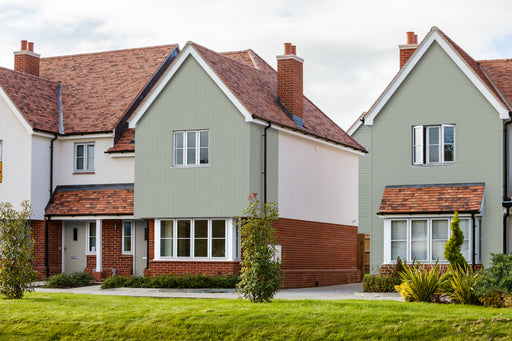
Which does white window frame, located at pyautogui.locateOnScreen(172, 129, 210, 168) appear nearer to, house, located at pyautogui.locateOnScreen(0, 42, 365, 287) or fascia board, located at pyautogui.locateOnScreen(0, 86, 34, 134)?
house, located at pyautogui.locateOnScreen(0, 42, 365, 287)

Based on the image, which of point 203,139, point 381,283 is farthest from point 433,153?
point 203,139

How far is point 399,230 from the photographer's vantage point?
101 ft

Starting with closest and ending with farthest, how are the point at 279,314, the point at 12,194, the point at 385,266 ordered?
the point at 279,314, the point at 385,266, the point at 12,194

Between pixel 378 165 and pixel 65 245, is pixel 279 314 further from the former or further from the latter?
pixel 65 245

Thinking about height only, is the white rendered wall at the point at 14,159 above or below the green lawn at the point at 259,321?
above

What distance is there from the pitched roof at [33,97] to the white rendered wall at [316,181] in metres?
10.8

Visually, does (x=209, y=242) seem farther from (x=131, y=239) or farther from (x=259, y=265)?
(x=259, y=265)

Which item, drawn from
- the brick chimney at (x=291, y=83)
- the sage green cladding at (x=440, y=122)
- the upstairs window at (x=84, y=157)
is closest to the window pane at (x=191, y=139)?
the brick chimney at (x=291, y=83)

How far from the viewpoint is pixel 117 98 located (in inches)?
1575

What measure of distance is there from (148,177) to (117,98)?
265 inches

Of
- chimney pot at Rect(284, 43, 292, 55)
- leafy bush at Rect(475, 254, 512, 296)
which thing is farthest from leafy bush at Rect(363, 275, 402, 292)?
chimney pot at Rect(284, 43, 292, 55)

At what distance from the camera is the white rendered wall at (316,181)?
35.2m

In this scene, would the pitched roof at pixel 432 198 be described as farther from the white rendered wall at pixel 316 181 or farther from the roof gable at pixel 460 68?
the white rendered wall at pixel 316 181

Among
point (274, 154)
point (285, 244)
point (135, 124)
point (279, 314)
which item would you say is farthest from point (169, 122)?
point (279, 314)
